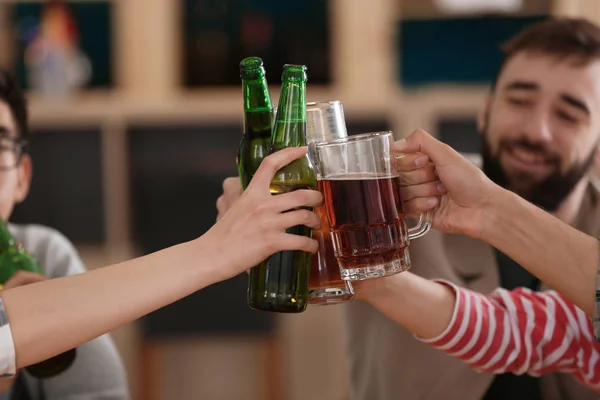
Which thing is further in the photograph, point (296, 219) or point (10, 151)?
point (10, 151)

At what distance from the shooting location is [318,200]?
0.84m

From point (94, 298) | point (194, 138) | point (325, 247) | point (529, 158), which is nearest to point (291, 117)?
point (325, 247)

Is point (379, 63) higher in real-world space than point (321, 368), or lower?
higher

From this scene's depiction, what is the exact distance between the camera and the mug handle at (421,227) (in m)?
0.95

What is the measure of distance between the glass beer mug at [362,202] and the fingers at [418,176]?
0.12 m

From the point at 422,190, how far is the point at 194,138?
2249 millimetres

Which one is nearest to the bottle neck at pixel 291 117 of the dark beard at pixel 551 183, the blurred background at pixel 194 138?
the dark beard at pixel 551 183

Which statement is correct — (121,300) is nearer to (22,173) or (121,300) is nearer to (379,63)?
(22,173)

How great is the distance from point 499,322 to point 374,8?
7.47ft

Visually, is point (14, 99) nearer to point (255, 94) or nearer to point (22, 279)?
point (22, 279)

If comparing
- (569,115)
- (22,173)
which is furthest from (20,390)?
(569,115)

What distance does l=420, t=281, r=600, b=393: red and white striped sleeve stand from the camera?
3.67 feet

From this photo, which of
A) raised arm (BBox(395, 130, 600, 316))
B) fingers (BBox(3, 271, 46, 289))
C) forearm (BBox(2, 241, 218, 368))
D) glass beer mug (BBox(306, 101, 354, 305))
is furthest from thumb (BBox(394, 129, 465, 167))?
fingers (BBox(3, 271, 46, 289))

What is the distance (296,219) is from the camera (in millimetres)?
809
